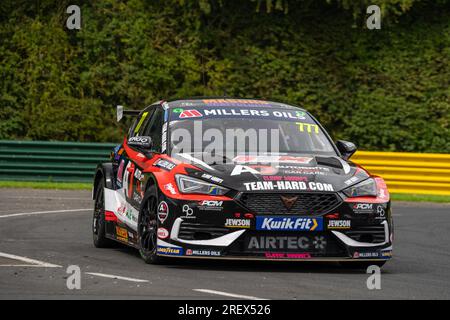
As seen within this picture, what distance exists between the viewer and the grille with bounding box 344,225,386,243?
10594mm

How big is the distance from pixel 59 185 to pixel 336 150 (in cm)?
1339

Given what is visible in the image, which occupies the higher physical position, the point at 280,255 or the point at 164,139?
the point at 164,139

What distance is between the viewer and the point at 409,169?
81.9 ft

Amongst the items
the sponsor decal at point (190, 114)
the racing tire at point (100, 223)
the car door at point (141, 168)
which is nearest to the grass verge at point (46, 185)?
the racing tire at point (100, 223)

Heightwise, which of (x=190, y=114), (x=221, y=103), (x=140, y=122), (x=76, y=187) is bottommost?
(x=76, y=187)

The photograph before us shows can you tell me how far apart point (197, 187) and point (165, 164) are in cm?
67

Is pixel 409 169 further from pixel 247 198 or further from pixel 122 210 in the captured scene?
pixel 247 198

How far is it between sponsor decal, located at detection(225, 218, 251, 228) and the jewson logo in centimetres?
9

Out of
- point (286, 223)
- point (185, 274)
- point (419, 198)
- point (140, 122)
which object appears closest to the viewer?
point (185, 274)

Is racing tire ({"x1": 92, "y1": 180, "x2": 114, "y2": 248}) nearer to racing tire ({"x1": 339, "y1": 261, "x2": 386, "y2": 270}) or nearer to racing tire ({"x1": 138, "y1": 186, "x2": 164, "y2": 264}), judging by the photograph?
racing tire ({"x1": 138, "y1": 186, "x2": 164, "y2": 264})

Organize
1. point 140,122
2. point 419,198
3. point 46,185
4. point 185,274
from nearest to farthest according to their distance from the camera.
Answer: point 185,274, point 140,122, point 419,198, point 46,185

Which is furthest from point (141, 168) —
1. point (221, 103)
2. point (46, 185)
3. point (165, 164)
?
point (46, 185)

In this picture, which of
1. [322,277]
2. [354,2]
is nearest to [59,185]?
[354,2]

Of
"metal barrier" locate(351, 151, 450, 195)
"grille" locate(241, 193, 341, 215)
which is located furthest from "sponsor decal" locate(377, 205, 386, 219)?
"metal barrier" locate(351, 151, 450, 195)
